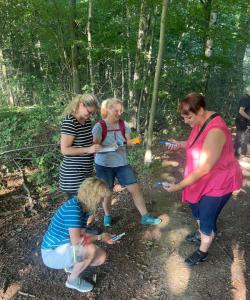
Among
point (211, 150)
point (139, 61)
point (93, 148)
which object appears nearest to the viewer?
point (211, 150)

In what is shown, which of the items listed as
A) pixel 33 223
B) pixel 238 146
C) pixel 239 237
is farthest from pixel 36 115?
pixel 239 237

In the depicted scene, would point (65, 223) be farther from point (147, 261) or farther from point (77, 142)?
point (147, 261)

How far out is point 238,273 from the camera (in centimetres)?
333

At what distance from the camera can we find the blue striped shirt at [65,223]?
2.80 meters

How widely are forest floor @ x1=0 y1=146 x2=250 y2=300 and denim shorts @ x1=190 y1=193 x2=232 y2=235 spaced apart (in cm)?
57

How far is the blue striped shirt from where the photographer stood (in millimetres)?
2803

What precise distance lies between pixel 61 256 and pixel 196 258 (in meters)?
1.46

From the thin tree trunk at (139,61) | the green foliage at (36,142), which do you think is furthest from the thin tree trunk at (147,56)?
the green foliage at (36,142)

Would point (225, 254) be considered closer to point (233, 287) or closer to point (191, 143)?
point (233, 287)

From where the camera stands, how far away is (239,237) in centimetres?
399

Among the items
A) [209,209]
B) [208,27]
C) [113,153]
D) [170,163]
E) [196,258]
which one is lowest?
[170,163]

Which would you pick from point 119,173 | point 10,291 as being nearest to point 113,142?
point 119,173

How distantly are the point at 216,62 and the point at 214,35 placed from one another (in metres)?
1.16

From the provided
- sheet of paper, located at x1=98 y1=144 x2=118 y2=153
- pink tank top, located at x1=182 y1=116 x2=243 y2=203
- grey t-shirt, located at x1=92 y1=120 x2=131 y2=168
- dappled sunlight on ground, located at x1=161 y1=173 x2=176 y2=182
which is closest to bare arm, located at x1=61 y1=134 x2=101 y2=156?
sheet of paper, located at x1=98 y1=144 x2=118 y2=153
